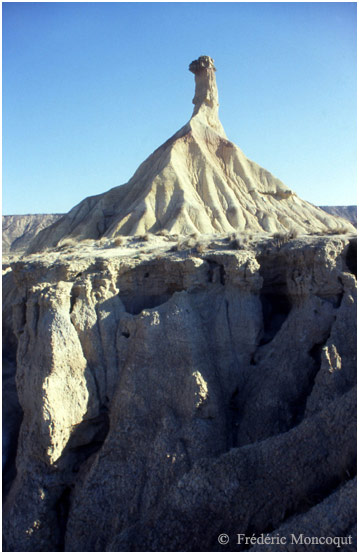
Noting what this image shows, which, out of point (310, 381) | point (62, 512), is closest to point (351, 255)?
point (310, 381)

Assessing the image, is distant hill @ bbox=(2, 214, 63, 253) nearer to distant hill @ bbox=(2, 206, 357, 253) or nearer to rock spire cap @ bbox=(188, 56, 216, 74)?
distant hill @ bbox=(2, 206, 357, 253)

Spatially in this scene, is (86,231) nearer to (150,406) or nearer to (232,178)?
(232,178)

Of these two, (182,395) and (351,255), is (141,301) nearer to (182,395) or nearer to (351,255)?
(182,395)

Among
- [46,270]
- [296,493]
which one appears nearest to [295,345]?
[296,493]

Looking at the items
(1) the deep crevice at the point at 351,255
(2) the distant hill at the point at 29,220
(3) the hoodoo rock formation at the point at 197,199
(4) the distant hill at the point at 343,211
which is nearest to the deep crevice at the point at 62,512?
(1) the deep crevice at the point at 351,255

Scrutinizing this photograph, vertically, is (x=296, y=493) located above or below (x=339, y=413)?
below

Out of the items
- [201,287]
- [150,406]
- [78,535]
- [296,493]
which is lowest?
[78,535]

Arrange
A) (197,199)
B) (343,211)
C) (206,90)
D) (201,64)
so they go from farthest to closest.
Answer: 1. (343,211)
2. (201,64)
3. (206,90)
4. (197,199)
